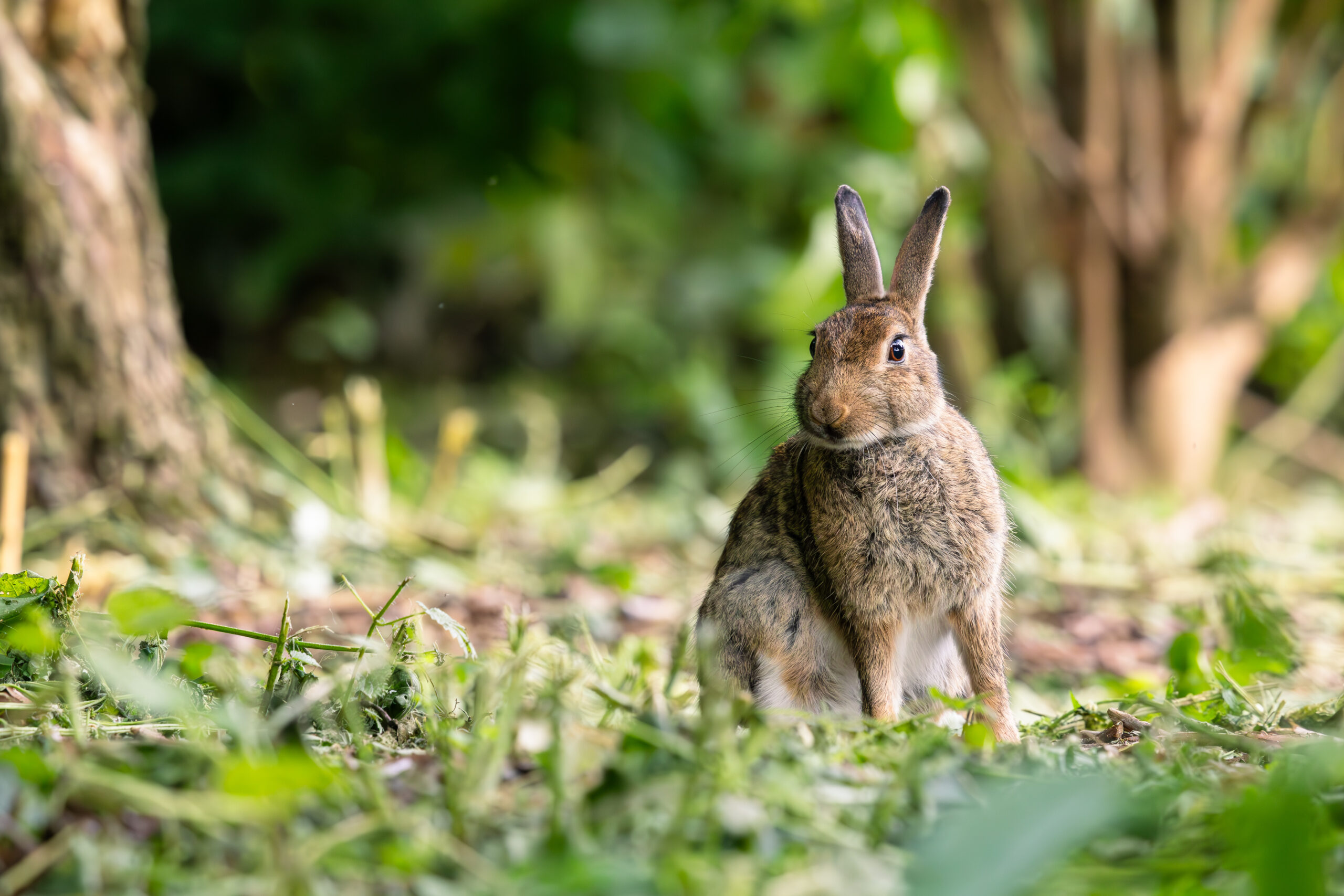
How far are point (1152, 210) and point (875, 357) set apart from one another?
507 centimetres

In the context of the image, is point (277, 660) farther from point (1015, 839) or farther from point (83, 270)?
point (83, 270)

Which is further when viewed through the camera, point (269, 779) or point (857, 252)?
point (857, 252)

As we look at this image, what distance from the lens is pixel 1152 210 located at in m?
7.07

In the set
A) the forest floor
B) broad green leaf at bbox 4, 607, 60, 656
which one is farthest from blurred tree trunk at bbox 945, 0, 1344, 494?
broad green leaf at bbox 4, 607, 60, 656

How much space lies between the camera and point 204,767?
160 cm

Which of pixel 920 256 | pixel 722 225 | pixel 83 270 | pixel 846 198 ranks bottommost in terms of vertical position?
pixel 920 256

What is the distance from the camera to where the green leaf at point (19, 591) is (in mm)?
2121

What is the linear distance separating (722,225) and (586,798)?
591 centimetres

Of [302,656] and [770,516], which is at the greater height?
[770,516]

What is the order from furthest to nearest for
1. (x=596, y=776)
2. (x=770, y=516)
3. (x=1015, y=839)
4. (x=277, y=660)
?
(x=770, y=516)
(x=277, y=660)
(x=596, y=776)
(x=1015, y=839)

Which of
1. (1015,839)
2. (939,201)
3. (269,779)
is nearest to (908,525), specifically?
(939,201)

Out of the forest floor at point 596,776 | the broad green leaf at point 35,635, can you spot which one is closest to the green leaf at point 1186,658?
the forest floor at point 596,776

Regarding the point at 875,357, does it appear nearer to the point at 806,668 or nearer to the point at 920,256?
the point at 920,256

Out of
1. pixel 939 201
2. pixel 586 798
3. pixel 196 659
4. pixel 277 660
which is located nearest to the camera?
pixel 586 798
